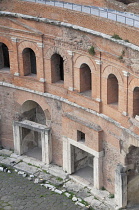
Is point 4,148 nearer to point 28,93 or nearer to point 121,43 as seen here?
point 28,93

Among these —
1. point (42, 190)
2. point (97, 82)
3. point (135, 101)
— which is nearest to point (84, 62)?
point (97, 82)

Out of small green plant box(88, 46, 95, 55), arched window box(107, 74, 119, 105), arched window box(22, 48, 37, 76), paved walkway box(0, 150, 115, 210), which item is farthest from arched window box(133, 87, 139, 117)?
arched window box(22, 48, 37, 76)

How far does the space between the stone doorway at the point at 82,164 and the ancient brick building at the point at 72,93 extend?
2.0 inches

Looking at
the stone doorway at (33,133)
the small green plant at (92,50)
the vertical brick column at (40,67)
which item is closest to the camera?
the small green plant at (92,50)

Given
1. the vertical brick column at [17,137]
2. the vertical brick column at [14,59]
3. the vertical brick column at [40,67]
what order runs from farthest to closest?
the vertical brick column at [17,137], the vertical brick column at [14,59], the vertical brick column at [40,67]

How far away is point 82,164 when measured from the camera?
25.7 metres

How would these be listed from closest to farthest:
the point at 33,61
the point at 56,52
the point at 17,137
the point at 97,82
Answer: the point at 97,82 < the point at 56,52 < the point at 33,61 < the point at 17,137

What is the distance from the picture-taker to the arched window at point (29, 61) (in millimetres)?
25906

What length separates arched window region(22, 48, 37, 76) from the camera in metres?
25.9

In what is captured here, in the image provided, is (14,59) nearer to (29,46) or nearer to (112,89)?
(29,46)

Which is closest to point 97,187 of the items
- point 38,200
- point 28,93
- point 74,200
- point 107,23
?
point 74,200

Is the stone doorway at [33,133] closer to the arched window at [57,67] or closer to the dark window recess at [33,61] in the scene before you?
the dark window recess at [33,61]

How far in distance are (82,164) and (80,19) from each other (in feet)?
24.8

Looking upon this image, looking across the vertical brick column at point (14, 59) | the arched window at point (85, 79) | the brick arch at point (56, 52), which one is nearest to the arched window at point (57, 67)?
the brick arch at point (56, 52)
